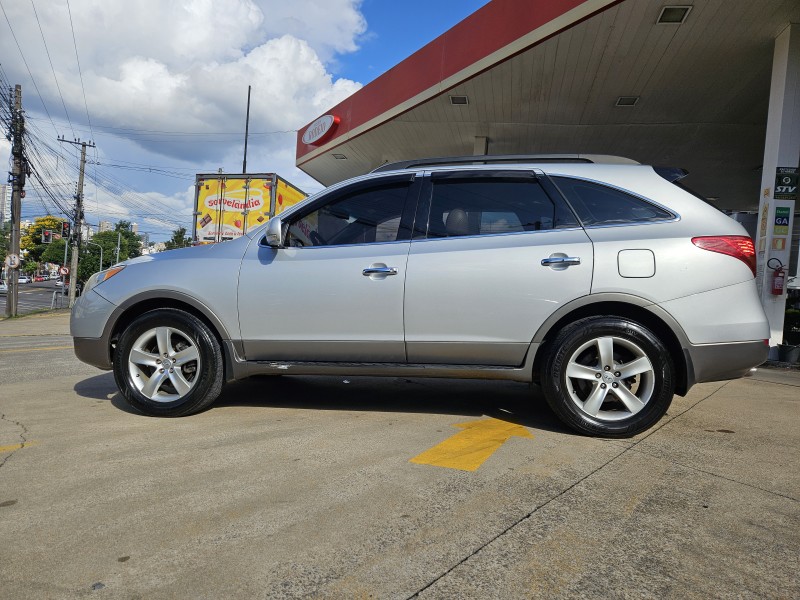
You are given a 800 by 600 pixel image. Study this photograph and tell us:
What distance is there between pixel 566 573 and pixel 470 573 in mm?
329

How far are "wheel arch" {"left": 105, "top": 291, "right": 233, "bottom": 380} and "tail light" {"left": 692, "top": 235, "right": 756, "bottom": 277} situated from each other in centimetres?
323

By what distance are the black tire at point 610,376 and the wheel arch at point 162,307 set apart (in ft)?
7.47

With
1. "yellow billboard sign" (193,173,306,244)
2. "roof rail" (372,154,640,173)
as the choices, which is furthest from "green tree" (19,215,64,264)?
"roof rail" (372,154,640,173)

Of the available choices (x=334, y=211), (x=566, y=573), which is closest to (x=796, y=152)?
(x=334, y=211)

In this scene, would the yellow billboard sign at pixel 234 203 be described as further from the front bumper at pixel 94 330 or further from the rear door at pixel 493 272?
the rear door at pixel 493 272

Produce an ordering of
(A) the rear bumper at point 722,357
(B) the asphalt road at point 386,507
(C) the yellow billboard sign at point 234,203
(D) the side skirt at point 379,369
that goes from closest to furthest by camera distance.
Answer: (B) the asphalt road at point 386,507, (A) the rear bumper at point 722,357, (D) the side skirt at point 379,369, (C) the yellow billboard sign at point 234,203

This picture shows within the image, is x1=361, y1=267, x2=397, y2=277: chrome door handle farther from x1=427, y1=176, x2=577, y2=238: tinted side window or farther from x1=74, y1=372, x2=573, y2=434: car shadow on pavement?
x1=74, y1=372, x2=573, y2=434: car shadow on pavement

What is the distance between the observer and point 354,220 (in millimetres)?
4031

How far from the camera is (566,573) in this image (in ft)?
6.15

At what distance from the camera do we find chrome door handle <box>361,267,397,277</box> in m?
3.71

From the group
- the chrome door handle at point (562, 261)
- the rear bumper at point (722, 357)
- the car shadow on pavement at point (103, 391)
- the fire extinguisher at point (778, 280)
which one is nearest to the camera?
the rear bumper at point (722, 357)

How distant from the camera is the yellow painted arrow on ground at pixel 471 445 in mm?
2959

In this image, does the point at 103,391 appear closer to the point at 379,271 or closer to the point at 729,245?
the point at 379,271

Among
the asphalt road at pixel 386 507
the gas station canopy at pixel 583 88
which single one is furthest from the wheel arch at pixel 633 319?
the gas station canopy at pixel 583 88
